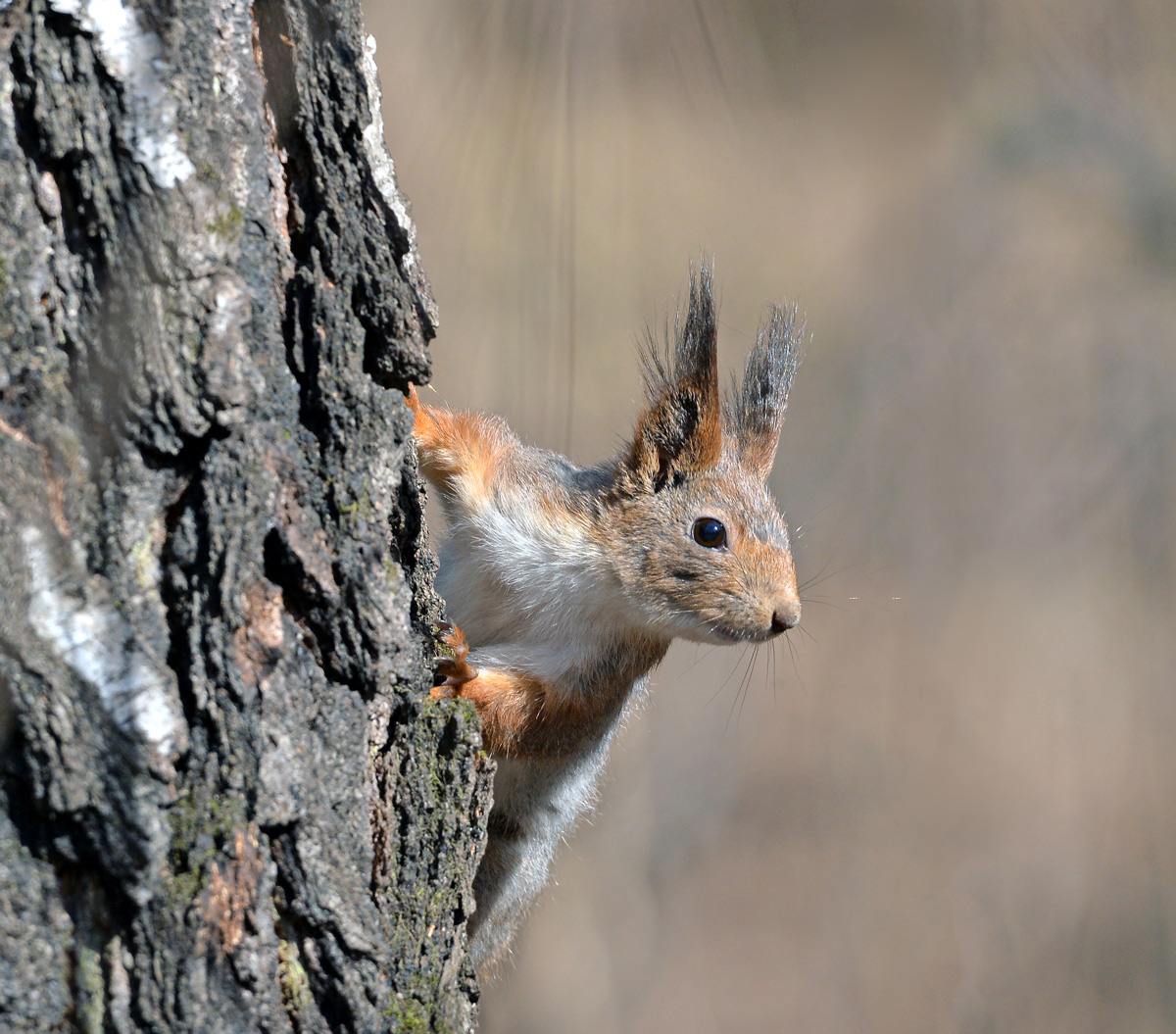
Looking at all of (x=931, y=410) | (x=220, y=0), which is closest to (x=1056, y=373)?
(x=931, y=410)

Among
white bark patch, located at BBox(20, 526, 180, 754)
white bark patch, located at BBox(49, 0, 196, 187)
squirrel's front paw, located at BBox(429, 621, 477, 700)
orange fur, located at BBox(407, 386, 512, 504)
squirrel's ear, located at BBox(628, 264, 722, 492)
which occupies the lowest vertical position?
white bark patch, located at BBox(20, 526, 180, 754)

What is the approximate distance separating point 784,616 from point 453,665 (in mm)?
899

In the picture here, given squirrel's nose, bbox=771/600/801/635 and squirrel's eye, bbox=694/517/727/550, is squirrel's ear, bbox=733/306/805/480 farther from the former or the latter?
squirrel's nose, bbox=771/600/801/635

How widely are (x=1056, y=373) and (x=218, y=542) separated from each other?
4.00 meters

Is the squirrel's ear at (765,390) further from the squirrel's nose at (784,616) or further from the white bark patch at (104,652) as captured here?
the white bark patch at (104,652)

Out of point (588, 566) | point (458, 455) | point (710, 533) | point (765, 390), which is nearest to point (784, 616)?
point (710, 533)

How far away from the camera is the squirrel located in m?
2.24

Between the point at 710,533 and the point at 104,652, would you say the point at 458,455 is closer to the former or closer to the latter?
the point at 710,533

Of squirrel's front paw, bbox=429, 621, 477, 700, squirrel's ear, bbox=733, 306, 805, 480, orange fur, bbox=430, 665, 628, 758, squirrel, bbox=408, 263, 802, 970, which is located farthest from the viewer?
squirrel's ear, bbox=733, 306, 805, 480

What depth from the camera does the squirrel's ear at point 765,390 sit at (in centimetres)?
244

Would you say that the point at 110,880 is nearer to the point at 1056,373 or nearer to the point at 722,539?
the point at 722,539

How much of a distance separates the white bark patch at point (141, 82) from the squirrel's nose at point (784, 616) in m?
1.66

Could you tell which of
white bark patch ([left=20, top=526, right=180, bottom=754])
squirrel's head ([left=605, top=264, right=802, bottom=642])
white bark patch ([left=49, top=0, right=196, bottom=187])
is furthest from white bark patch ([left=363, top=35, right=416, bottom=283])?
squirrel's head ([left=605, top=264, right=802, bottom=642])

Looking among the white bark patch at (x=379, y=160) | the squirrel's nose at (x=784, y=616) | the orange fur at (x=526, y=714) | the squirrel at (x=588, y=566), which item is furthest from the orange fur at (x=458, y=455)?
the white bark patch at (x=379, y=160)
